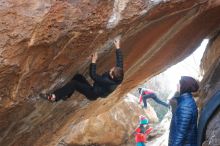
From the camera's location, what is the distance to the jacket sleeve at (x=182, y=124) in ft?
21.5

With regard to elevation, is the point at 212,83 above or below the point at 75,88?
A: below

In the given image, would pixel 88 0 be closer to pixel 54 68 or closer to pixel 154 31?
pixel 54 68

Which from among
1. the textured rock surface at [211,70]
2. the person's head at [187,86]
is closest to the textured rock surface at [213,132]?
the person's head at [187,86]

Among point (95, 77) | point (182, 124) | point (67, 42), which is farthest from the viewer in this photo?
point (95, 77)

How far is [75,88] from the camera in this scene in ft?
26.5

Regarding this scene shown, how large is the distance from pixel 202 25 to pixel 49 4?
16.1ft

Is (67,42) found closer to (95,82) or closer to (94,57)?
(94,57)

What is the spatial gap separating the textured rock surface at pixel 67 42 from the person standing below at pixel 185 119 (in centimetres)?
159

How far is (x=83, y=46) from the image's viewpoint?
24.0 feet

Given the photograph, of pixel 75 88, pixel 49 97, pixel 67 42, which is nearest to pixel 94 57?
pixel 75 88

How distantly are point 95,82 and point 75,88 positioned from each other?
1.40 ft

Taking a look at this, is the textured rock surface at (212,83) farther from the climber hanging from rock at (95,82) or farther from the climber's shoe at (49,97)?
the climber's shoe at (49,97)

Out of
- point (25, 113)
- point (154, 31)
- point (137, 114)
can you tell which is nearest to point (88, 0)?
point (154, 31)

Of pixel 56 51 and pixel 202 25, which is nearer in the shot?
pixel 56 51
